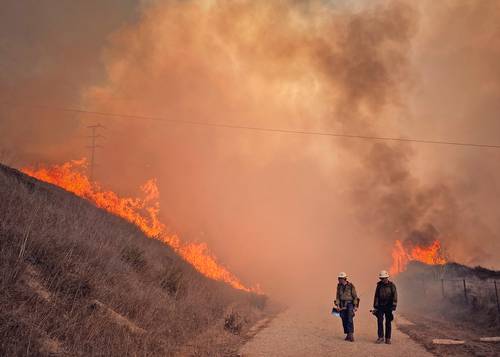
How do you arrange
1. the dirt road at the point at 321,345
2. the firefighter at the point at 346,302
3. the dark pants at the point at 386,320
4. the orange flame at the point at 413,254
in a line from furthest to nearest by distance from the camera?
1. the orange flame at the point at 413,254
2. the firefighter at the point at 346,302
3. the dark pants at the point at 386,320
4. the dirt road at the point at 321,345

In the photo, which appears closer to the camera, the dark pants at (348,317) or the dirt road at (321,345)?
the dirt road at (321,345)

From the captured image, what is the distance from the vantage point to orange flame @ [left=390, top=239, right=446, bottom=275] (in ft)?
201

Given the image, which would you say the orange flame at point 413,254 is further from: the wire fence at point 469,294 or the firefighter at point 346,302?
the firefighter at point 346,302

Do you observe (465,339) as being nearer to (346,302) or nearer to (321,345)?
(346,302)

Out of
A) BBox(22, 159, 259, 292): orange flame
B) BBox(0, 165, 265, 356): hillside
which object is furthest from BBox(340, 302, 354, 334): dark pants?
BBox(22, 159, 259, 292): orange flame

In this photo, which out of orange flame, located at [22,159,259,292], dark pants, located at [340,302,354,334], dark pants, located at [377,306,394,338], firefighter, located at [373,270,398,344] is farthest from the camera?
orange flame, located at [22,159,259,292]

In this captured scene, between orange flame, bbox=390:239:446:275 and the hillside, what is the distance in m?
52.9

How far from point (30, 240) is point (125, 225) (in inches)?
646

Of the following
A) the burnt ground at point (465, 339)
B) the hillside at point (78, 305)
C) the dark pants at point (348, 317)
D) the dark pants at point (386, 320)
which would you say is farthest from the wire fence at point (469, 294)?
the hillside at point (78, 305)

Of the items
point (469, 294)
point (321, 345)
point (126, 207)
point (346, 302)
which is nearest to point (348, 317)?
point (346, 302)

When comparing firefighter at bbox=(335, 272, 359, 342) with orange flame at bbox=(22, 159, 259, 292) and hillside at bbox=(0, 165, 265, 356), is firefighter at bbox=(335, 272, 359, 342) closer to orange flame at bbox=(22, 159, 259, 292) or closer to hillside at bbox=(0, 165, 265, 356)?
hillside at bbox=(0, 165, 265, 356)

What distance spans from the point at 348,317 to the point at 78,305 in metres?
8.38

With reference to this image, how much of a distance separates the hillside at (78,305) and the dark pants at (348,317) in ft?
11.3

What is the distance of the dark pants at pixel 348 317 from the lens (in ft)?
42.7
